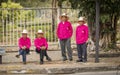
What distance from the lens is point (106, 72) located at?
13492mm

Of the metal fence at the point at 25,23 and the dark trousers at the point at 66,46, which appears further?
the metal fence at the point at 25,23

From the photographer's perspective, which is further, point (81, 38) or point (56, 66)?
point (81, 38)

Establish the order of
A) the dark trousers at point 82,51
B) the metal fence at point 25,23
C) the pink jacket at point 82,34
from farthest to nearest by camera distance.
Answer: the metal fence at point 25,23 → the pink jacket at point 82,34 → the dark trousers at point 82,51

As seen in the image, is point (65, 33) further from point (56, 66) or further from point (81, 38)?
point (56, 66)

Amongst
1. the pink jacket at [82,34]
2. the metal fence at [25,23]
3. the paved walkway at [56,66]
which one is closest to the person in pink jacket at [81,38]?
the pink jacket at [82,34]

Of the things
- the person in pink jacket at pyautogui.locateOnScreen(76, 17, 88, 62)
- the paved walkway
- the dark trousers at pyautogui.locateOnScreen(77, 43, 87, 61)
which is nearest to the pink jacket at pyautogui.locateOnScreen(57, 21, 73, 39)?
the person in pink jacket at pyautogui.locateOnScreen(76, 17, 88, 62)

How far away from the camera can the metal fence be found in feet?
58.9

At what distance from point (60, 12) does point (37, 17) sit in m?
0.97

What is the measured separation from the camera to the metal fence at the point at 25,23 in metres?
18.0

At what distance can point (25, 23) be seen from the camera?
18.2m

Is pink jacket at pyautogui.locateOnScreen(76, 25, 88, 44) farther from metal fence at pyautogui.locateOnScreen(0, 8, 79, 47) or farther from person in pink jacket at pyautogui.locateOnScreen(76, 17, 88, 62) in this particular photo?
metal fence at pyautogui.locateOnScreen(0, 8, 79, 47)

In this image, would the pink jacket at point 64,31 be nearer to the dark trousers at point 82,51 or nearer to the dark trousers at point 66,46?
the dark trousers at point 66,46

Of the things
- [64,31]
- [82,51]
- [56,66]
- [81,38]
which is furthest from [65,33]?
[56,66]

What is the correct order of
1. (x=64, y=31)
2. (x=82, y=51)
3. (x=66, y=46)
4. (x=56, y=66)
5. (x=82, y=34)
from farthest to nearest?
(x=66, y=46) < (x=64, y=31) < (x=82, y=51) < (x=82, y=34) < (x=56, y=66)
